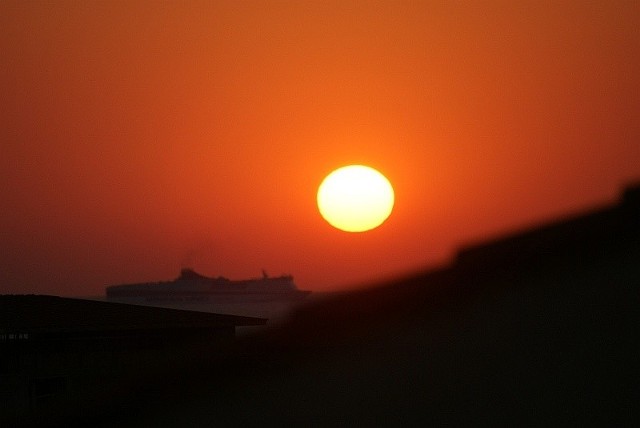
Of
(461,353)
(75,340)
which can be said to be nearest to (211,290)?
(75,340)

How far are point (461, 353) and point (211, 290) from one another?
118 meters

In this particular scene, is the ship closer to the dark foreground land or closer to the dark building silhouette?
the dark building silhouette

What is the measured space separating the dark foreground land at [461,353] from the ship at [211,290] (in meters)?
114

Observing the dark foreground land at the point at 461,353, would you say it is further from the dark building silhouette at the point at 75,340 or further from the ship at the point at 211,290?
the ship at the point at 211,290

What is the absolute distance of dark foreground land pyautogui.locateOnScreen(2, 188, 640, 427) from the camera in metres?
2.96

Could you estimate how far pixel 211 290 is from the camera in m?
119

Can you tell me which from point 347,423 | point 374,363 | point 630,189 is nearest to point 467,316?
point 374,363

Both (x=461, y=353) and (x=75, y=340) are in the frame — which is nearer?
(x=461, y=353)

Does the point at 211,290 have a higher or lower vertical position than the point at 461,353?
higher

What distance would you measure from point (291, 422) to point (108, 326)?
6.79 m

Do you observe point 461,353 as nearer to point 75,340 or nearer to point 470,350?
point 470,350

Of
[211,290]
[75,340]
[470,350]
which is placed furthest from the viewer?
[211,290]

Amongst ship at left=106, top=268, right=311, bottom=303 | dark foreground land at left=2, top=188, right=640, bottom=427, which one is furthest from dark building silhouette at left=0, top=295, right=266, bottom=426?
ship at left=106, top=268, right=311, bottom=303

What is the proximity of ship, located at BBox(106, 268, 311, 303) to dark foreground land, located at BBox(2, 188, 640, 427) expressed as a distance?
114233mm
